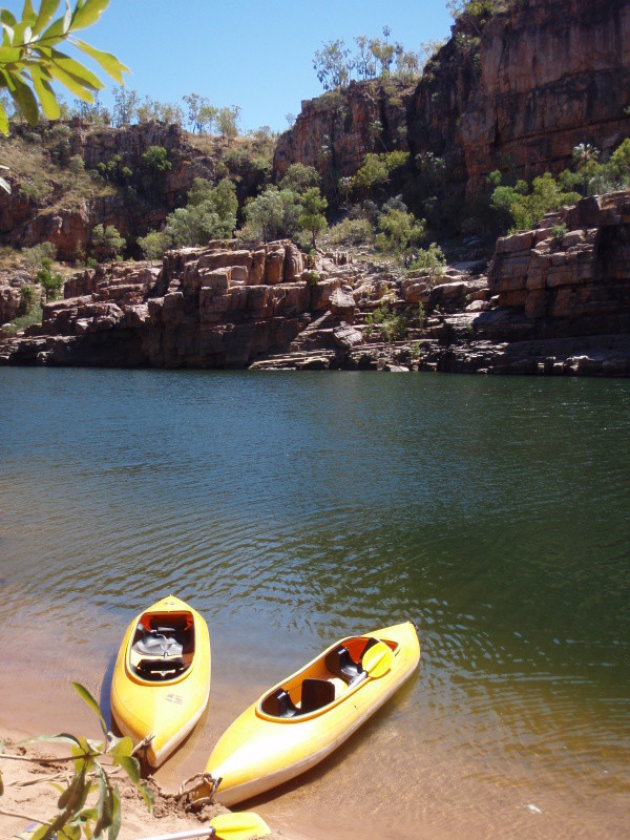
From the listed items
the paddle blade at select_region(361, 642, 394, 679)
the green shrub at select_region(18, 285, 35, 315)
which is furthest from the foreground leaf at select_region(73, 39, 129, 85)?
the green shrub at select_region(18, 285, 35, 315)

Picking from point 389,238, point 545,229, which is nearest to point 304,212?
point 389,238

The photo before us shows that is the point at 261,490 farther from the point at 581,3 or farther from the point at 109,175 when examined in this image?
the point at 109,175

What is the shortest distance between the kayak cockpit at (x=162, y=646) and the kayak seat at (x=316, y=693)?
137 cm

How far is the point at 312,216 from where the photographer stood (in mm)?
69688

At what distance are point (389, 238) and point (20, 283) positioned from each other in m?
42.9

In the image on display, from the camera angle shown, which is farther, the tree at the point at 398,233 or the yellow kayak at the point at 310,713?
the tree at the point at 398,233

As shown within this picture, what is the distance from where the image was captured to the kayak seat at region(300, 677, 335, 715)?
6871 mm

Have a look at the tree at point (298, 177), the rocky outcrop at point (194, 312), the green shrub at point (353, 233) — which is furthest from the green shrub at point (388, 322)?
the tree at point (298, 177)

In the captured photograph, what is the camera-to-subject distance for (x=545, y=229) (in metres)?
51.8

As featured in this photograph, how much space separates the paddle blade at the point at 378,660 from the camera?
7.30 metres

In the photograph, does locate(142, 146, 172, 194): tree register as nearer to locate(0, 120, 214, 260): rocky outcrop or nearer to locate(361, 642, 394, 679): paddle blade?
locate(0, 120, 214, 260): rocky outcrop

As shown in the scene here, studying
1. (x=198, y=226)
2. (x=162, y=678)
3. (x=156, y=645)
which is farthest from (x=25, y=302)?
(x=162, y=678)

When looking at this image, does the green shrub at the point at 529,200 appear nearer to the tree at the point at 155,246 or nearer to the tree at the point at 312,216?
the tree at the point at 312,216

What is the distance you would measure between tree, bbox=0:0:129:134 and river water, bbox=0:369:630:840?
18.2 feet
